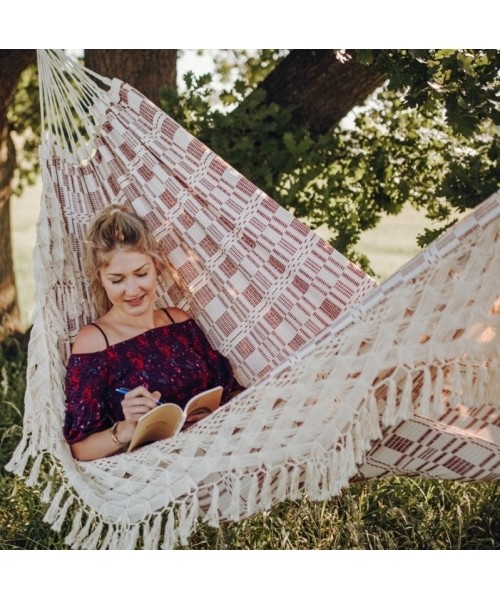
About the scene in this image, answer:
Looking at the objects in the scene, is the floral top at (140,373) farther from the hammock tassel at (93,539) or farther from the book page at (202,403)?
the hammock tassel at (93,539)

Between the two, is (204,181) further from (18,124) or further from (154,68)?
(18,124)

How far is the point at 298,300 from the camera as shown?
8.59 ft

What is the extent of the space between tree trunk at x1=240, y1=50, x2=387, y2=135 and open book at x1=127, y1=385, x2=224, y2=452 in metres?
1.34

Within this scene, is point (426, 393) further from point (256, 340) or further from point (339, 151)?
point (339, 151)

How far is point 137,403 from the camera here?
2330mm

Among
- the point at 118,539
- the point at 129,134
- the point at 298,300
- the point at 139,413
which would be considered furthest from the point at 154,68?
the point at 118,539

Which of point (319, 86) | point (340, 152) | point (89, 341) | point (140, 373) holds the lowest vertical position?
point (140, 373)

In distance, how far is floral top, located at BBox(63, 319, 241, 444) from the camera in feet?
7.75

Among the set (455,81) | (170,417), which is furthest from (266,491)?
(455,81)

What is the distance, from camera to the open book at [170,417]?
7.39 ft

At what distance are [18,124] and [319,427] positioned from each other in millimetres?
2977

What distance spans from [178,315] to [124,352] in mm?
259

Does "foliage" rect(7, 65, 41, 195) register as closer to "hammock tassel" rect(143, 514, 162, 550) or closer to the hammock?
the hammock

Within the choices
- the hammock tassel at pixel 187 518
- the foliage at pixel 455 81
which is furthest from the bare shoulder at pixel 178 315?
the foliage at pixel 455 81
